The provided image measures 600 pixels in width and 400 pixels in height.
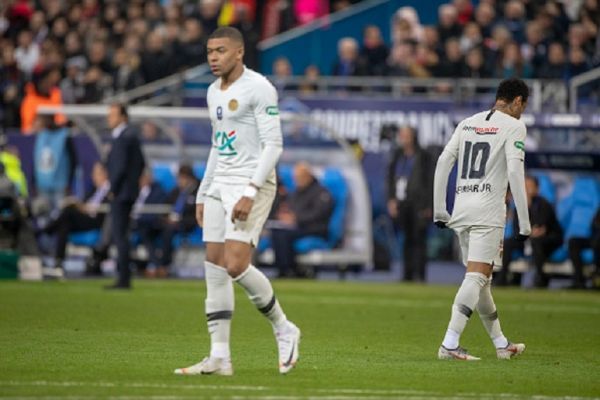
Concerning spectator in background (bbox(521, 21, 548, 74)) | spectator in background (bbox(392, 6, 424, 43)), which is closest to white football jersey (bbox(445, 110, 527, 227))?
spectator in background (bbox(521, 21, 548, 74))

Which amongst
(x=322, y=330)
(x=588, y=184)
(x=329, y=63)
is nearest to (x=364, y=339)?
(x=322, y=330)

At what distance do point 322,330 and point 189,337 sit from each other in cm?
172

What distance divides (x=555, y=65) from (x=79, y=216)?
8.48 meters

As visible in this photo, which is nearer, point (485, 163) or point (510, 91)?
point (485, 163)

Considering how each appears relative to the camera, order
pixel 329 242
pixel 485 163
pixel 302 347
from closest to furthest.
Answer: pixel 485 163 → pixel 302 347 → pixel 329 242

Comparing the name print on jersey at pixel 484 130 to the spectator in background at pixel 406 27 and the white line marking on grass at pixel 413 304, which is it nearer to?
the white line marking on grass at pixel 413 304

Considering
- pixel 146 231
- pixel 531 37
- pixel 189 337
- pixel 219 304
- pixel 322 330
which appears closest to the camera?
pixel 219 304

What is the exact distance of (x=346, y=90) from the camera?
29625 millimetres

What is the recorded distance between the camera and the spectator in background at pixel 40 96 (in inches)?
1204

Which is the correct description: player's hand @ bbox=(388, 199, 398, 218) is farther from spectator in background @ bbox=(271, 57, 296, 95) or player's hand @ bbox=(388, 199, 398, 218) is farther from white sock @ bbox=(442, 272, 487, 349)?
white sock @ bbox=(442, 272, 487, 349)

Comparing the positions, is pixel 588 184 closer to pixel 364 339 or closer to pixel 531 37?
pixel 531 37

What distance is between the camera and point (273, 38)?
3122 cm

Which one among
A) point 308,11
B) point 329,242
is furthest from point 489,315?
point 308,11

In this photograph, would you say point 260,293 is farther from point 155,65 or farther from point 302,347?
point 155,65
